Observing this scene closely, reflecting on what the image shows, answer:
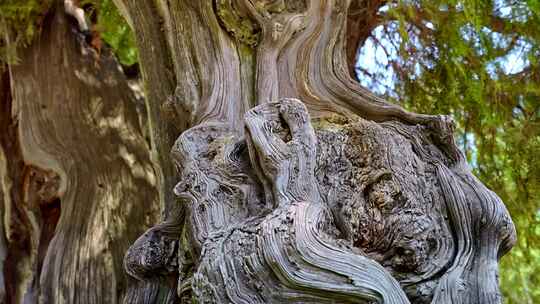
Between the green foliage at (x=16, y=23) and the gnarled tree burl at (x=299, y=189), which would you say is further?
the green foliage at (x=16, y=23)

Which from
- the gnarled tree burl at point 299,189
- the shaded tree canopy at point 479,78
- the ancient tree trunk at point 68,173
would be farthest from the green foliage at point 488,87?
the ancient tree trunk at point 68,173

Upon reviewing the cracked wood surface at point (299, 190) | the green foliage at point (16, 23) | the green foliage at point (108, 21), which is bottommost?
the cracked wood surface at point (299, 190)

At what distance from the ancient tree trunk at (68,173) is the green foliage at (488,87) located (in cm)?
139

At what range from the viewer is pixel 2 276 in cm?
330

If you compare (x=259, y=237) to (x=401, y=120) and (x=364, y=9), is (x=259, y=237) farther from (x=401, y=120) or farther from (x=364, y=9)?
(x=364, y=9)

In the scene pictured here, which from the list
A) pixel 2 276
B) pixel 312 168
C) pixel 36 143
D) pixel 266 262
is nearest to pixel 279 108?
Result: pixel 312 168

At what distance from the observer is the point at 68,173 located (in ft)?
10.1

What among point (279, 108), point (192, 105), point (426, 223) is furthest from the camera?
point (192, 105)

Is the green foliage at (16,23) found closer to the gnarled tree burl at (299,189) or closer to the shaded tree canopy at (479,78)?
the shaded tree canopy at (479,78)

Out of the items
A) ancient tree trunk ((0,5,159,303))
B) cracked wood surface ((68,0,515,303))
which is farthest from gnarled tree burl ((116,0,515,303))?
ancient tree trunk ((0,5,159,303))

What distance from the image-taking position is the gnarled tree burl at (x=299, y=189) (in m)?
1.39

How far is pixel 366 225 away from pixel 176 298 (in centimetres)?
59

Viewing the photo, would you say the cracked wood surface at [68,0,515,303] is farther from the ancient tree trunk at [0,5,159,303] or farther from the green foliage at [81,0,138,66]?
the green foliage at [81,0,138,66]

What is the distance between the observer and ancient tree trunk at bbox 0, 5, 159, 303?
9.37 ft
